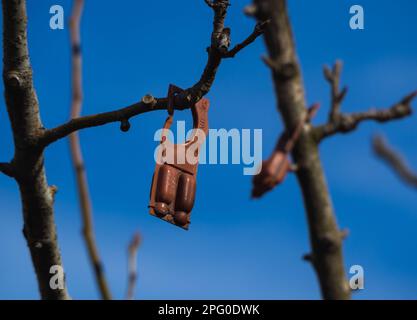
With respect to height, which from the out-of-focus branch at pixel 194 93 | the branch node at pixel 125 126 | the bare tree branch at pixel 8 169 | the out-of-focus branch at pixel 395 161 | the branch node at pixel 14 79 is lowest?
the out-of-focus branch at pixel 395 161

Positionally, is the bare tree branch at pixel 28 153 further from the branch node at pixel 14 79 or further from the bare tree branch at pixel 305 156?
the bare tree branch at pixel 305 156

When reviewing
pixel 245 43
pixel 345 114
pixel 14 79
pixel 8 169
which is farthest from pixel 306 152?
pixel 8 169

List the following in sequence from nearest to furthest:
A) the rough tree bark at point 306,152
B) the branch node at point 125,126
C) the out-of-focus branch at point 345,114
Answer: the rough tree bark at point 306,152, the out-of-focus branch at point 345,114, the branch node at point 125,126

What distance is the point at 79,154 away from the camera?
1.99 meters

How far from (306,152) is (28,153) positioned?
3.90 meters

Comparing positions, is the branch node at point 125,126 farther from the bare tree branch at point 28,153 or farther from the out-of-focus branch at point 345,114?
the out-of-focus branch at point 345,114

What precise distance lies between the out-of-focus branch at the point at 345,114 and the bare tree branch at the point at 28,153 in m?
3.56

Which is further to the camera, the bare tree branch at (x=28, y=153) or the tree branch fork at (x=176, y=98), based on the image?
the bare tree branch at (x=28, y=153)

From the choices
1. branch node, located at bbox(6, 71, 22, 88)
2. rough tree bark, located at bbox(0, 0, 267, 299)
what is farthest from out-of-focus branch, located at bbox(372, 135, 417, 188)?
branch node, located at bbox(6, 71, 22, 88)

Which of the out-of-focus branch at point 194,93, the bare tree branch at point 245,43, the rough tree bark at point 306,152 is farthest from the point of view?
the out-of-focus branch at point 194,93

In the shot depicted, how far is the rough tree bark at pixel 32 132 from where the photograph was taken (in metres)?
5.35

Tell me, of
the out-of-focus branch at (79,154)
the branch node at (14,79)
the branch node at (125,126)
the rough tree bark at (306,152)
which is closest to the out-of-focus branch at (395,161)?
the rough tree bark at (306,152)

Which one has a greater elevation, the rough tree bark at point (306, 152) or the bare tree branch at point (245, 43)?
the bare tree branch at point (245, 43)

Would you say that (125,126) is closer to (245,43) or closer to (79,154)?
(245,43)
